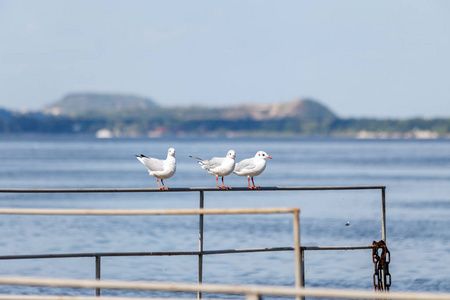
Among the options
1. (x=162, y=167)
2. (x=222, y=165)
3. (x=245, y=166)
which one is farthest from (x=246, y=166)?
(x=162, y=167)

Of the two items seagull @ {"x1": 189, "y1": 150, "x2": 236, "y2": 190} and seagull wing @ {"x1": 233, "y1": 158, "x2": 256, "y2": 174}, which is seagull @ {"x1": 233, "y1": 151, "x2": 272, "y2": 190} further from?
seagull @ {"x1": 189, "y1": 150, "x2": 236, "y2": 190}

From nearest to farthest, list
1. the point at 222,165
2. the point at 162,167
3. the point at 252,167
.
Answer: the point at 162,167 < the point at 222,165 < the point at 252,167

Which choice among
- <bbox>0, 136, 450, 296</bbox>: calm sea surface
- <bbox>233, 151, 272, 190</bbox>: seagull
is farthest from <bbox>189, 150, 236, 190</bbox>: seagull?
<bbox>0, 136, 450, 296</bbox>: calm sea surface

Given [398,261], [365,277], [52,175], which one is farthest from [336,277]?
[52,175]

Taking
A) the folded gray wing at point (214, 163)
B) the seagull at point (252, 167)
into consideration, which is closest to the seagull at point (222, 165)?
the folded gray wing at point (214, 163)

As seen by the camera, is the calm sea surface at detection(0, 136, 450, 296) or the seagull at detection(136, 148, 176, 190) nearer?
the seagull at detection(136, 148, 176, 190)

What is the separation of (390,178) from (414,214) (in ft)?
122

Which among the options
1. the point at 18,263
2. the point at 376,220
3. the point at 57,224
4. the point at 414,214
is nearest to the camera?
the point at 18,263

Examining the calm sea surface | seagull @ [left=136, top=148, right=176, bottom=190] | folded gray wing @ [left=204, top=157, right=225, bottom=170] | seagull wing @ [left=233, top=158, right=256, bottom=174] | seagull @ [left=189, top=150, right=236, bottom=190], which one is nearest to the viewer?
seagull @ [left=136, top=148, right=176, bottom=190]

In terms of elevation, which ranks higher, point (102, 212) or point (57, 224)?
point (102, 212)

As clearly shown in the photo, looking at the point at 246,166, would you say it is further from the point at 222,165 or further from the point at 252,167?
the point at 222,165

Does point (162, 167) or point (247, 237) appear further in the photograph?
point (247, 237)

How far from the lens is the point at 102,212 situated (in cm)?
576

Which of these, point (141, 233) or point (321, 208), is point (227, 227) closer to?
point (141, 233)
